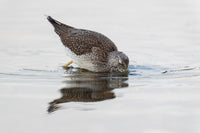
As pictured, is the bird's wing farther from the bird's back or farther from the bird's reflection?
the bird's reflection

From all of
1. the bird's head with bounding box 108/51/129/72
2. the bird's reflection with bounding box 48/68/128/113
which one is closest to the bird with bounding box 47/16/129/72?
the bird's head with bounding box 108/51/129/72

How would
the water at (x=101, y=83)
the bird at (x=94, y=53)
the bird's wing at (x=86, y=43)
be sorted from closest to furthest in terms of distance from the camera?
the water at (x=101, y=83) < the bird at (x=94, y=53) < the bird's wing at (x=86, y=43)

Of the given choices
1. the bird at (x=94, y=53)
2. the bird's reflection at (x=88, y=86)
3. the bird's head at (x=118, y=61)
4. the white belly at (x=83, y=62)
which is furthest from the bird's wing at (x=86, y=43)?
the bird's reflection at (x=88, y=86)

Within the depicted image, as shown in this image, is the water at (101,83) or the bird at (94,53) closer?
the water at (101,83)

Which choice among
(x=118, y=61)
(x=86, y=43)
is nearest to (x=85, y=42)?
(x=86, y=43)

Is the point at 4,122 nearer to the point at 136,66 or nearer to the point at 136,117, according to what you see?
the point at 136,117

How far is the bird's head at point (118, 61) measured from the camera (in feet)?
35.5

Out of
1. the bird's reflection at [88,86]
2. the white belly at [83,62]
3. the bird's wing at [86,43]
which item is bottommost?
the bird's reflection at [88,86]

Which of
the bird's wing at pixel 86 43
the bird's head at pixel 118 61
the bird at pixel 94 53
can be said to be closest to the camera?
the bird's head at pixel 118 61

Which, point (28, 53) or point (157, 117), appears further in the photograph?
point (28, 53)

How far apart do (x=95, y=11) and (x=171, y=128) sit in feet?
42.7

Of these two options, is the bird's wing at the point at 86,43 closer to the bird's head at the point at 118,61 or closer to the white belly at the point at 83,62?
the white belly at the point at 83,62

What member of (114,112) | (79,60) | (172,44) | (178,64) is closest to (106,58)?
(79,60)

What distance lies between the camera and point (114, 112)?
6562 millimetres
